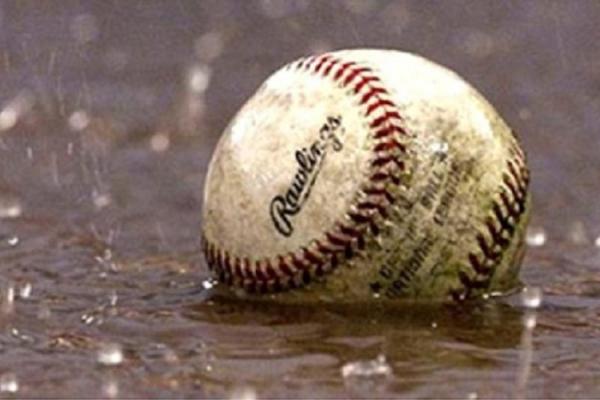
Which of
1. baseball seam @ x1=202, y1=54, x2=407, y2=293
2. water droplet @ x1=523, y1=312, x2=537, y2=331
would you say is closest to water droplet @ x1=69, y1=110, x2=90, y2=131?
baseball seam @ x1=202, y1=54, x2=407, y2=293

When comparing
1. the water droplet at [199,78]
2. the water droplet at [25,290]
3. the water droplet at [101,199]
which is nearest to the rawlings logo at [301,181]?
the water droplet at [25,290]

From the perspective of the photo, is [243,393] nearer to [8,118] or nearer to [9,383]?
[9,383]

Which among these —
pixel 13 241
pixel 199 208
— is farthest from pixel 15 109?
pixel 13 241

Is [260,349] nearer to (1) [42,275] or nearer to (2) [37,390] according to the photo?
(2) [37,390]

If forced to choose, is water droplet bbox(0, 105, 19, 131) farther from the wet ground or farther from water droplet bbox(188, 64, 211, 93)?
water droplet bbox(188, 64, 211, 93)

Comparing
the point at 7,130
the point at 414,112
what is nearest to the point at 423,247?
the point at 414,112

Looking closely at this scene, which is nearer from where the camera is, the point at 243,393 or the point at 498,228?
the point at 243,393

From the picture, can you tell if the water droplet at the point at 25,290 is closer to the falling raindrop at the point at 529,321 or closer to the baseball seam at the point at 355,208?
the baseball seam at the point at 355,208
